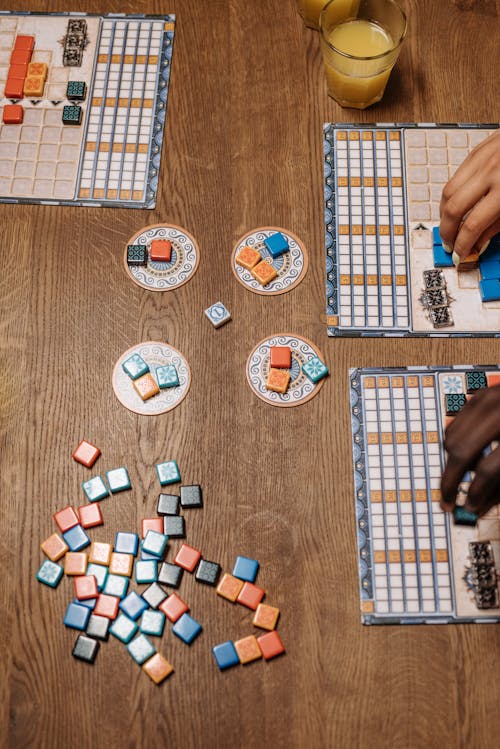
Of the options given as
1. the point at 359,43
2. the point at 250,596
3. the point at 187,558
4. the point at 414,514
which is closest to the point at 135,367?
the point at 187,558

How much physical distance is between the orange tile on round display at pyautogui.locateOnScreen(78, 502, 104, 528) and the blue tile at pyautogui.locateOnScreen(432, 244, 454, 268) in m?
0.90

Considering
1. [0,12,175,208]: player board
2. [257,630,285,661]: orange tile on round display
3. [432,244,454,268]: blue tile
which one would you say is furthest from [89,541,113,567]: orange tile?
[432,244,454,268]: blue tile

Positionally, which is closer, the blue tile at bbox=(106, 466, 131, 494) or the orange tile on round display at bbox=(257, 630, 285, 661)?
the orange tile on round display at bbox=(257, 630, 285, 661)

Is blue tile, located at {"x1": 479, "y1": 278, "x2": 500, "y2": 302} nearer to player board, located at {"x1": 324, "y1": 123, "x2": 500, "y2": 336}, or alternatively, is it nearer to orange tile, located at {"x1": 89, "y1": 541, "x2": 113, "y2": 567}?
player board, located at {"x1": 324, "y1": 123, "x2": 500, "y2": 336}

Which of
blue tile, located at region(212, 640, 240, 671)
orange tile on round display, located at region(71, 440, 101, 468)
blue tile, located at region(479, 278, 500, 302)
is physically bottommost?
blue tile, located at region(212, 640, 240, 671)

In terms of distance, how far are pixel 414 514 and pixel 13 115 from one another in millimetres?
1301

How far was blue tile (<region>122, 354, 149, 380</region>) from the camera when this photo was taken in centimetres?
144

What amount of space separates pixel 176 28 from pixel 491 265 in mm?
989

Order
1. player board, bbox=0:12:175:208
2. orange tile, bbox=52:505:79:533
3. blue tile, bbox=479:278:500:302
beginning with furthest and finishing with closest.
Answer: player board, bbox=0:12:175:208, blue tile, bbox=479:278:500:302, orange tile, bbox=52:505:79:533

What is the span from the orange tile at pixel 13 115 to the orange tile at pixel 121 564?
1.05 m

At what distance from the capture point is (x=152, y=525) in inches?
53.5

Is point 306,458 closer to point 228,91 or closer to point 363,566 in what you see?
point 363,566

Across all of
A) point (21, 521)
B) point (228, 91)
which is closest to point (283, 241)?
point (228, 91)

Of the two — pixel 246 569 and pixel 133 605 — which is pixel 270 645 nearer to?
pixel 246 569
